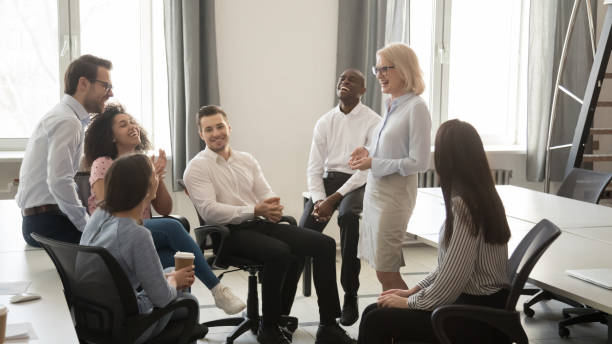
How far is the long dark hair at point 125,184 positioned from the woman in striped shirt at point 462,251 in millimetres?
868

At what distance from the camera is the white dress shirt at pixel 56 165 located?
2879mm

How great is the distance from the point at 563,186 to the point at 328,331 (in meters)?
1.88

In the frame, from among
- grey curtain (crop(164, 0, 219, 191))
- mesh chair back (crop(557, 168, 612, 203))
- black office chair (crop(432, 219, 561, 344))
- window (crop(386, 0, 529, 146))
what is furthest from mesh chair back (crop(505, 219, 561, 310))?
window (crop(386, 0, 529, 146))

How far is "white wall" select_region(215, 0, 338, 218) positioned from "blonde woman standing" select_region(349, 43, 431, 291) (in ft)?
6.34

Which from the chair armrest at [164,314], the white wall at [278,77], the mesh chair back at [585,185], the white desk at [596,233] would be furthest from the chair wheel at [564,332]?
the white wall at [278,77]

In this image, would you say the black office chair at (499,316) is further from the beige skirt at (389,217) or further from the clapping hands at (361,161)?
the clapping hands at (361,161)

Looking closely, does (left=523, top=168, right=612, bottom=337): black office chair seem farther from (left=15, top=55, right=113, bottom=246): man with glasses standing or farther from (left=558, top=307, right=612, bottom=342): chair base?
(left=15, top=55, right=113, bottom=246): man with glasses standing

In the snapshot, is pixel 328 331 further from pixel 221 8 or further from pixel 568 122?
Result: pixel 568 122

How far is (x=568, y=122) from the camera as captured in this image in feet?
19.1

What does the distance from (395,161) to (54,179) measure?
1468 millimetres

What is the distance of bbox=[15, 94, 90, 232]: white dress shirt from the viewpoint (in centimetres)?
288

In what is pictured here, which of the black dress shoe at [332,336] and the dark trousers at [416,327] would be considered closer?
the dark trousers at [416,327]

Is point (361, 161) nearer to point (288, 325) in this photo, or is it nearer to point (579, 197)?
point (288, 325)

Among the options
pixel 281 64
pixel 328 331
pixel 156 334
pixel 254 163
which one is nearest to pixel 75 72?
pixel 254 163
